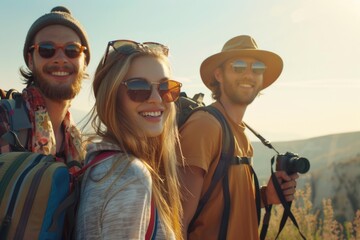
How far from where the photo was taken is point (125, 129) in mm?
1903

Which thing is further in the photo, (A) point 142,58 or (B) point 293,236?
(B) point 293,236

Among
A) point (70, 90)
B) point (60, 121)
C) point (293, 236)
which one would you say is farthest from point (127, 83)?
point (293, 236)

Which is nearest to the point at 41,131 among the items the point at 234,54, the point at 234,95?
the point at 234,95

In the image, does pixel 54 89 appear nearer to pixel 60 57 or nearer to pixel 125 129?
pixel 60 57

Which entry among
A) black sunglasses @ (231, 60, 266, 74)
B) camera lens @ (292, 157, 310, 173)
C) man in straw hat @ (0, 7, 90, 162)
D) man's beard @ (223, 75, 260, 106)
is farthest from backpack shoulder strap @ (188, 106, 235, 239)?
man in straw hat @ (0, 7, 90, 162)

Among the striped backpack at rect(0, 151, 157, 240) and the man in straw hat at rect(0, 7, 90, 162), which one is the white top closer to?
→ the striped backpack at rect(0, 151, 157, 240)

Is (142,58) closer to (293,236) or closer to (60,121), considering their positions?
(60,121)

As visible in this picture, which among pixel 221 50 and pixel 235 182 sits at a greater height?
pixel 221 50

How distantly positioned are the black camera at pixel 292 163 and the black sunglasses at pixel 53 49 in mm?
1842

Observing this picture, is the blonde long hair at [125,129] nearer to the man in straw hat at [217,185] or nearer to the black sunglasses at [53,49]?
A: the man in straw hat at [217,185]

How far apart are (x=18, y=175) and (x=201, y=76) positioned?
2.33 m

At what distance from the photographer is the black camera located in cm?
307

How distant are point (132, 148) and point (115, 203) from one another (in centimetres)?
40

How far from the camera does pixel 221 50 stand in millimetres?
3553
